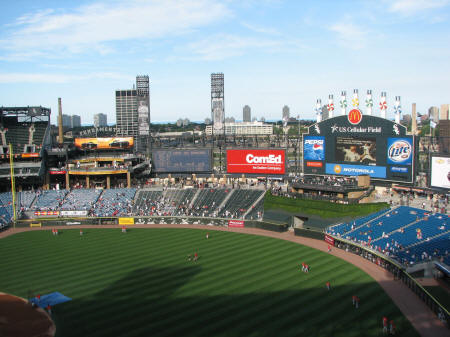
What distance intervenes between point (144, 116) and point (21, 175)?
24.7 m

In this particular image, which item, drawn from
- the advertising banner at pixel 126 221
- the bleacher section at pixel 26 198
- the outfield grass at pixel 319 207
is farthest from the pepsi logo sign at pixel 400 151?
the bleacher section at pixel 26 198

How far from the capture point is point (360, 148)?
5194 centimetres

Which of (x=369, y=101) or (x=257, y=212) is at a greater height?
(x=369, y=101)

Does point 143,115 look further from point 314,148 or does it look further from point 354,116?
point 354,116

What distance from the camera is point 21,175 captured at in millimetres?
63281

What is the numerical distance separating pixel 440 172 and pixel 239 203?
2379 centimetres

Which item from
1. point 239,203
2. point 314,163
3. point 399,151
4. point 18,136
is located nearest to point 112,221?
point 239,203

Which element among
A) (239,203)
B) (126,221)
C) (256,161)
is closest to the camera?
(126,221)

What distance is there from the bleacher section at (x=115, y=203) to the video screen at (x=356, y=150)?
92.3 ft

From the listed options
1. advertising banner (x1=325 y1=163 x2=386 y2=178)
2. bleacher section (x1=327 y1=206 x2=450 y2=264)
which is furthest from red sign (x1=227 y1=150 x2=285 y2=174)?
bleacher section (x1=327 y1=206 x2=450 y2=264)

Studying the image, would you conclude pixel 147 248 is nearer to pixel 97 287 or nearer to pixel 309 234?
pixel 97 287

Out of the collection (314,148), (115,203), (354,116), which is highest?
(354,116)

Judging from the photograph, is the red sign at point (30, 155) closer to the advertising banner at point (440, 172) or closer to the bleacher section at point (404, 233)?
the bleacher section at point (404, 233)

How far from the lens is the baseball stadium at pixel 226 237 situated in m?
26.3
